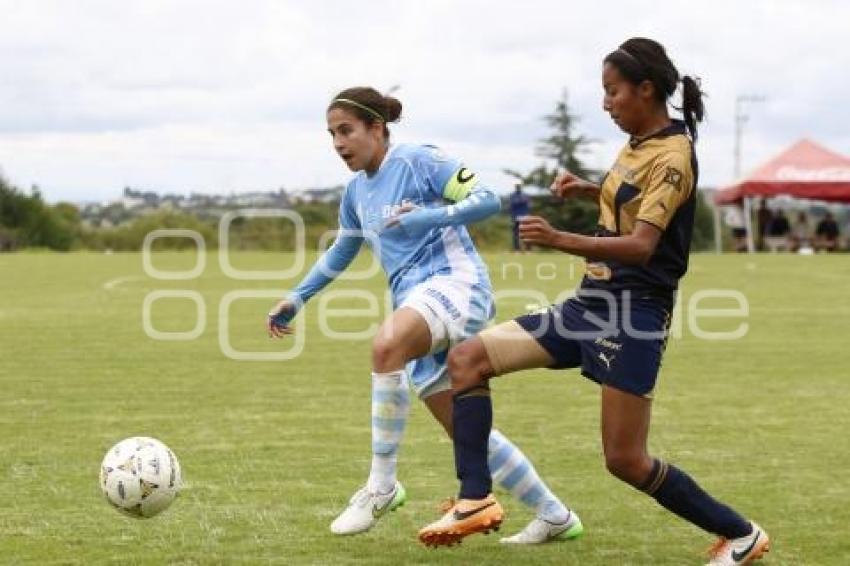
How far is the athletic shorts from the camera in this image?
6559 mm

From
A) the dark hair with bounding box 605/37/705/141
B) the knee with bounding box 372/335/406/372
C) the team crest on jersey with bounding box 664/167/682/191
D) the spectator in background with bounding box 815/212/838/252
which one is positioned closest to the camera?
the team crest on jersey with bounding box 664/167/682/191

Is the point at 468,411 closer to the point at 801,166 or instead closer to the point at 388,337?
the point at 388,337

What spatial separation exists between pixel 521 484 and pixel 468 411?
1.95 feet

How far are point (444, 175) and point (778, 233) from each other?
1791 inches

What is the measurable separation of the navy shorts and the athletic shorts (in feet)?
1.68

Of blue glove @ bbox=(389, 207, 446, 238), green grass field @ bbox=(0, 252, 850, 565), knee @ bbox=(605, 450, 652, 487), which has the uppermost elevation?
blue glove @ bbox=(389, 207, 446, 238)

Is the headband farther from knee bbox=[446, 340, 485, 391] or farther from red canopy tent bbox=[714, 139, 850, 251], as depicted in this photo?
red canopy tent bbox=[714, 139, 850, 251]

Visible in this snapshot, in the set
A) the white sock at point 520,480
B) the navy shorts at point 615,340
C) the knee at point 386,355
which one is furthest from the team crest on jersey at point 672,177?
the white sock at point 520,480

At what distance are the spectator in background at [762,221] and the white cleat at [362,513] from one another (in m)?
44.6

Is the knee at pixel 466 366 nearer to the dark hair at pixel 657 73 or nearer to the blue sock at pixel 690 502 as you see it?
the blue sock at pixel 690 502

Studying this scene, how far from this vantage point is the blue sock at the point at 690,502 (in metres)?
6.11

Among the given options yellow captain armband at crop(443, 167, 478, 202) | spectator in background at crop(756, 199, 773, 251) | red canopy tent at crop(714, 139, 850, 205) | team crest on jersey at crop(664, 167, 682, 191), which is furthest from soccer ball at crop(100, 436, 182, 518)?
spectator in background at crop(756, 199, 773, 251)

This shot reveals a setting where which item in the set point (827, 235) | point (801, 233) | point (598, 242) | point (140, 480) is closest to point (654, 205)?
point (598, 242)

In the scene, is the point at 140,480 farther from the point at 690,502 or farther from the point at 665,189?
the point at 665,189
